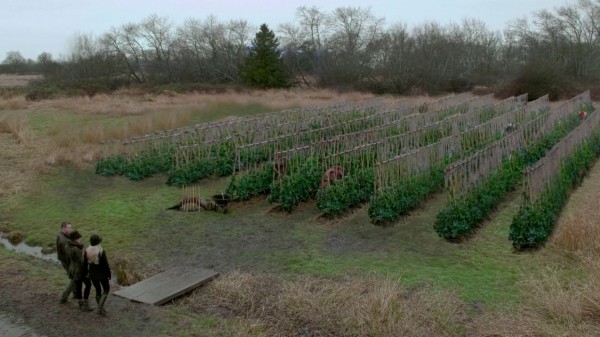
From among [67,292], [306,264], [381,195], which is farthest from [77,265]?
[381,195]

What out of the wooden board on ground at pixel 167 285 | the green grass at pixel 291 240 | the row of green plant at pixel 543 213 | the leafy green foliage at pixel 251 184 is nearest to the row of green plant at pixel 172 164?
the green grass at pixel 291 240

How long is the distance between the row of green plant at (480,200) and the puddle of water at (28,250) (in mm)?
6382

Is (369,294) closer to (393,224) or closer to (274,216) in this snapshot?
(393,224)

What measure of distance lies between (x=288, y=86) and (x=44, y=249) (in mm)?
34439

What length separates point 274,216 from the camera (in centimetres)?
1093

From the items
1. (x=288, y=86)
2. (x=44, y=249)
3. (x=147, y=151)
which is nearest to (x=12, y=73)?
(x=288, y=86)

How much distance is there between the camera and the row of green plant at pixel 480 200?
29.8 feet

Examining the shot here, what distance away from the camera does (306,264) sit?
325 inches

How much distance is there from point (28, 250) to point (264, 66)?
33421mm

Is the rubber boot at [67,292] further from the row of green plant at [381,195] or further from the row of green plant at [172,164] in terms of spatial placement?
the row of green plant at [172,164]

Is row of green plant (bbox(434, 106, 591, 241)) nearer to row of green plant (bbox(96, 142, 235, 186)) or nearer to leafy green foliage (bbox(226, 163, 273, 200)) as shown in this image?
leafy green foliage (bbox(226, 163, 273, 200))

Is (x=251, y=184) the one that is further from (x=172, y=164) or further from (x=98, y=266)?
(x=98, y=266)

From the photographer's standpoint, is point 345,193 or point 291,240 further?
point 345,193

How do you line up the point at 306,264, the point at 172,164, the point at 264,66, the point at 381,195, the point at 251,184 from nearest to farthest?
the point at 306,264
the point at 381,195
the point at 251,184
the point at 172,164
the point at 264,66
